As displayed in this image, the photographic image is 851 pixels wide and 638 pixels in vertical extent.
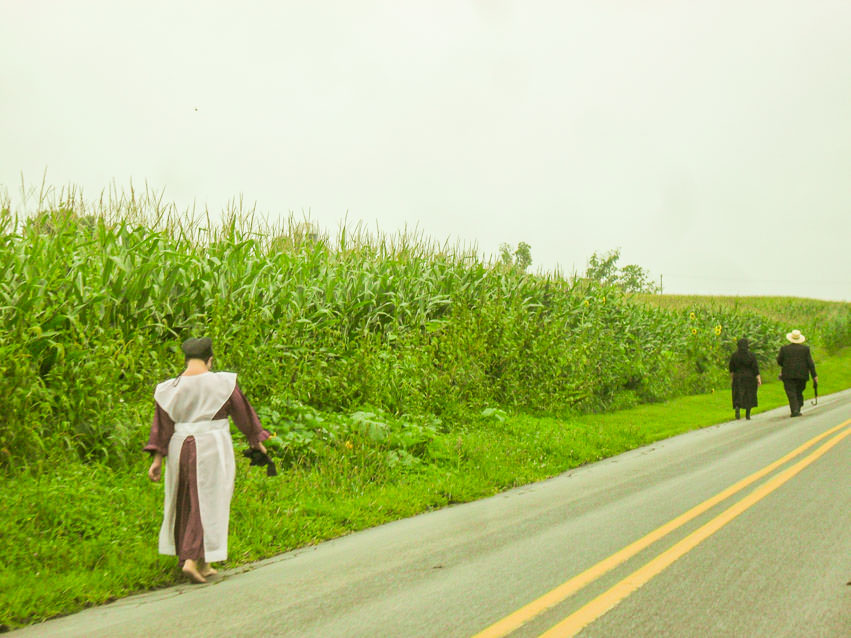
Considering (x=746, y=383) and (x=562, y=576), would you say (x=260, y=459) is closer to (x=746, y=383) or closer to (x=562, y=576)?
(x=562, y=576)

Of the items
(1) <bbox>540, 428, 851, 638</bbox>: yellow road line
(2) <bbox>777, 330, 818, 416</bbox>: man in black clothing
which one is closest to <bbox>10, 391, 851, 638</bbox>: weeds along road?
(1) <bbox>540, 428, 851, 638</bbox>: yellow road line

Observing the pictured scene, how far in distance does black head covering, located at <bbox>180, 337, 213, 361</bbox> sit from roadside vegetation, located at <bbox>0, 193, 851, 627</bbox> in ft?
5.13

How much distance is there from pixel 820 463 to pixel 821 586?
5.78 meters

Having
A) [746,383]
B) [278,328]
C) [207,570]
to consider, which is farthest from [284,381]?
[746,383]

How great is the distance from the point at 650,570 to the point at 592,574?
43 cm

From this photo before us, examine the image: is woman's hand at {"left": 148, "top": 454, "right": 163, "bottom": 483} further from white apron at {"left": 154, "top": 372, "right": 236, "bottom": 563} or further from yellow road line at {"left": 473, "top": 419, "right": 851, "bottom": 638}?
yellow road line at {"left": 473, "top": 419, "right": 851, "bottom": 638}

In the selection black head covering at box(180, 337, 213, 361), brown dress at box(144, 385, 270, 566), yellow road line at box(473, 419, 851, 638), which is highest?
black head covering at box(180, 337, 213, 361)

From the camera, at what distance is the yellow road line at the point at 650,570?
14.9 feet

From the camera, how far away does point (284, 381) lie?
9.99m

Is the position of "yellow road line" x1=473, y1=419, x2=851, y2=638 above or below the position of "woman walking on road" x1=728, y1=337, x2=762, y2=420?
below

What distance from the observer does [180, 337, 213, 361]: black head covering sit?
6.00 m

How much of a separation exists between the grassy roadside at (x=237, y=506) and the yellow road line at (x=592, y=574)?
251 centimetres

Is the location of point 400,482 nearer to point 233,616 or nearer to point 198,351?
point 198,351

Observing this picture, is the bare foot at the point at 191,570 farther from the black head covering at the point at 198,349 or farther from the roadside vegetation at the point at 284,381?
the black head covering at the point at 198,349
